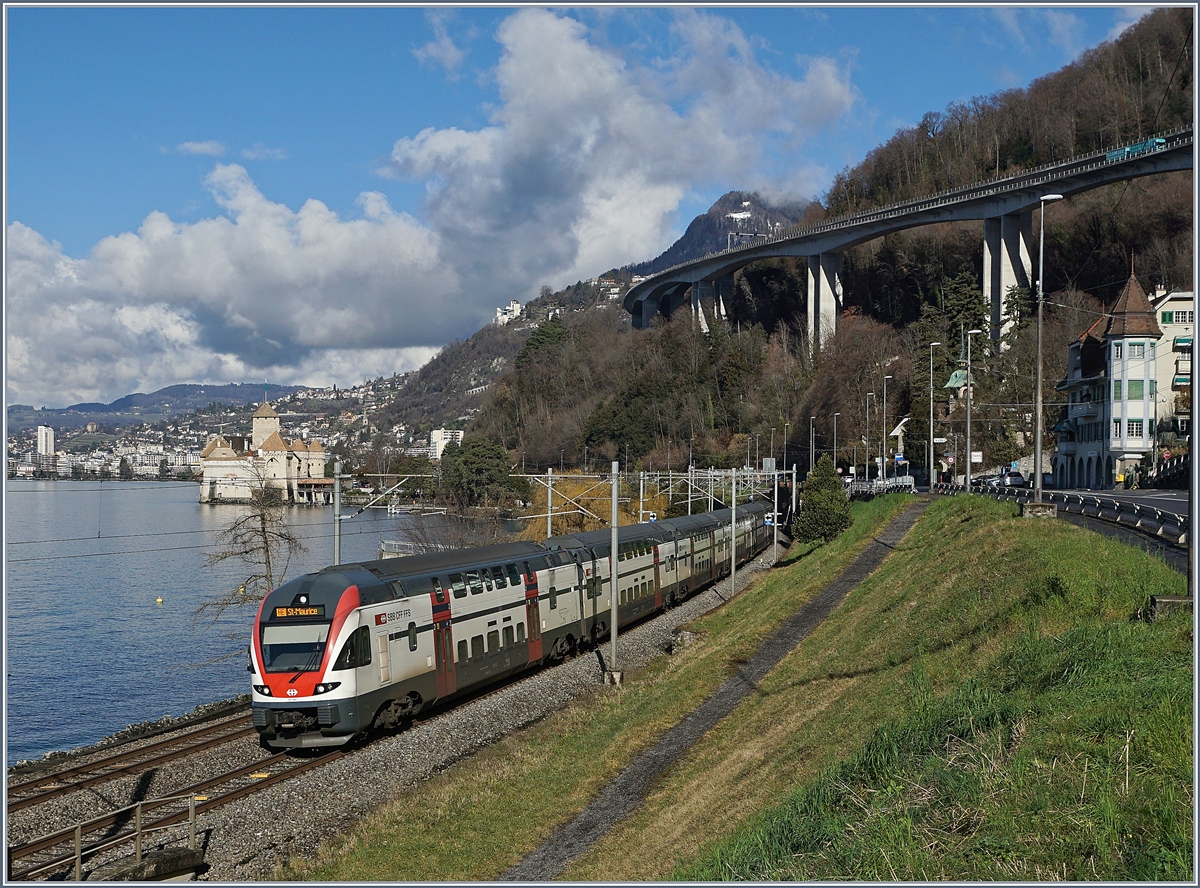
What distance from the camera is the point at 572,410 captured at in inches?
5477

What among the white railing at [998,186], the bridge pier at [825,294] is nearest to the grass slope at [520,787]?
the white railing at [998,186]

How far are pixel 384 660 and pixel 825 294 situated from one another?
103127 mm

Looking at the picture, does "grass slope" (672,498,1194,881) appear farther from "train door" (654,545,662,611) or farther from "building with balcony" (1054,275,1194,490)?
"building with balcony" (1054,275,1194,490)

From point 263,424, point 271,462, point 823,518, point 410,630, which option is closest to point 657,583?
point 410,630

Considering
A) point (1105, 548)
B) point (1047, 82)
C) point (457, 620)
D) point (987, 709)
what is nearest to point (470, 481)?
A: point (457, 620)

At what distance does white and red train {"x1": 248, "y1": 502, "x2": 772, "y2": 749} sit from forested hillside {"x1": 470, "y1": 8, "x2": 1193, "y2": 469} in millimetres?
48850

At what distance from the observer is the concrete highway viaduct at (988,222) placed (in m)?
80.6

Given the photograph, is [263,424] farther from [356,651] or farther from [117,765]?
[356,651]

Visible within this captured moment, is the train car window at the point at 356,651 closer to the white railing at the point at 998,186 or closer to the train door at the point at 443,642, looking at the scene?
the train door at the point at 443,642

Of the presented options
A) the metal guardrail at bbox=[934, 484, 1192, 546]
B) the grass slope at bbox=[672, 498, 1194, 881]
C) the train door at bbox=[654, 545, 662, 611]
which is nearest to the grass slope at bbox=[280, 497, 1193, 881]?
the grass slope at bbox=[672, 498, 1194, 881]

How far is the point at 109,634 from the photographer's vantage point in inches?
1817

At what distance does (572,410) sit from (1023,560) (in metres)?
118

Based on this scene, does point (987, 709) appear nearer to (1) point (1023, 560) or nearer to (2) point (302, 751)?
(1) point (1023, 560)

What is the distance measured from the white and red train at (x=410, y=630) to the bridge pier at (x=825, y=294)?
87.6 meters
